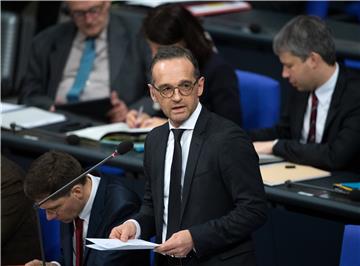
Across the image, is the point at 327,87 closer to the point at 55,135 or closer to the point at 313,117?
the point at 313,117

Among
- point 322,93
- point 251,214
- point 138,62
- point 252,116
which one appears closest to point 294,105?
point 322,93

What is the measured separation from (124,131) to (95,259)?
1307 millimetres

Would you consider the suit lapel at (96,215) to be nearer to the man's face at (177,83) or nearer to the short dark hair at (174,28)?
the man's face at (177,83)

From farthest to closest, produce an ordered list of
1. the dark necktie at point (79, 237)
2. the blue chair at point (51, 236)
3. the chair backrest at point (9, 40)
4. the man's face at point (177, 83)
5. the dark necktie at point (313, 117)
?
the chair backrest at point (9, 40), the dark necktie at point (313, 117), the blue chair at point (51, 236), the dark necktie at point (79, 237), the man's face at point (177, 83)

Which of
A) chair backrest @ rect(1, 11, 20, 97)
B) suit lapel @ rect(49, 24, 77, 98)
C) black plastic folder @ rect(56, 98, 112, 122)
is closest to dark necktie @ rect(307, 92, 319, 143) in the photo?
black plastic folder @ rect(56, 98, 112, 122)

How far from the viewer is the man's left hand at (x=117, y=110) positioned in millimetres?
5949

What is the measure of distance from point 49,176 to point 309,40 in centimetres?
143

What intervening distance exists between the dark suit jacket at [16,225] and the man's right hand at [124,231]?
0.94m

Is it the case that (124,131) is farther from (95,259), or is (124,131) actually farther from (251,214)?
(251,214)

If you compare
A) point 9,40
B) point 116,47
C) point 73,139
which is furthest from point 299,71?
point 9,40

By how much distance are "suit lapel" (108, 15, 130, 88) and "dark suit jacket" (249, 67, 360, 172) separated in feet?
4.45

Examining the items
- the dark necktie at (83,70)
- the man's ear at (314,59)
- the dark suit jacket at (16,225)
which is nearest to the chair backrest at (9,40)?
the dark necktie at (83,70)

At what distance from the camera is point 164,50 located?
3.99m

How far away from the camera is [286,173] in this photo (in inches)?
197
